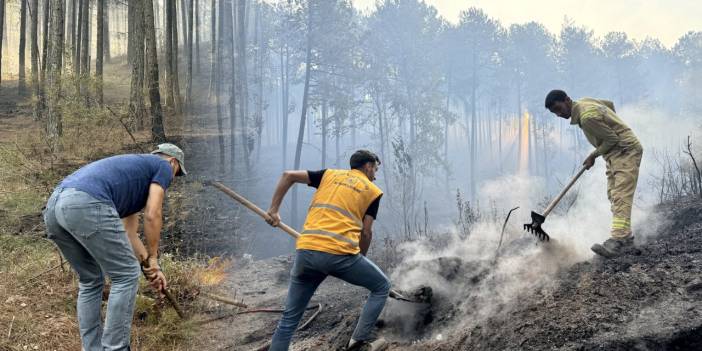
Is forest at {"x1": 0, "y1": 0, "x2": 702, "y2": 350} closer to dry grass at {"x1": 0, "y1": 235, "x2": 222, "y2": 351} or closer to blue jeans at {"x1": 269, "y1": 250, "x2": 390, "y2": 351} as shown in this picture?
dry grass at {"x1": 0, "y1": 235, "x2": 222, "y2": 351}

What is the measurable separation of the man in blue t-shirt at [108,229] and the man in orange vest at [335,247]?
103 centimetres

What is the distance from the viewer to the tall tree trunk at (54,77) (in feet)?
31.8

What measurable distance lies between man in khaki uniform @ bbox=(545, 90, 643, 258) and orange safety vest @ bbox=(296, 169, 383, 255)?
259cm

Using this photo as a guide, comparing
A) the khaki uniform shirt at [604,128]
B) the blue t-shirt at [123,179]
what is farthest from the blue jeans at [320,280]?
the khaki uniform shirt at [604,128]

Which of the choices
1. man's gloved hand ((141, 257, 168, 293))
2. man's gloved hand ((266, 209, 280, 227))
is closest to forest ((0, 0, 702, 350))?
man's gloved hand ((266, 209, 280, 227))

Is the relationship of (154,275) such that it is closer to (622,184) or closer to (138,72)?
(622,184)

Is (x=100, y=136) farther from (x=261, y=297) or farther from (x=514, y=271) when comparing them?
(x=514, y=271)

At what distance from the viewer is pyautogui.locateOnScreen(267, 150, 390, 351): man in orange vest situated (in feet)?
11.1

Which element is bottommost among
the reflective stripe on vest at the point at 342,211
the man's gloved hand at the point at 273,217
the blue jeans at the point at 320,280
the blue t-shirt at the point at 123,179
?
the blue jeans at the point at 320,280

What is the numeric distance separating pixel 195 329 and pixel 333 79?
2498 centimetres

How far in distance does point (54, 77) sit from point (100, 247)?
925 centimetres

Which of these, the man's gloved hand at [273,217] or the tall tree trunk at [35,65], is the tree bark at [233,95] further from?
the man's gloved hand at [273,217]

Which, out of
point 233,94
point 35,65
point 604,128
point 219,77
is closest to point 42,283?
point 604,128

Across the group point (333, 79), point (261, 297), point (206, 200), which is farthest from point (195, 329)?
point (333, 79)
